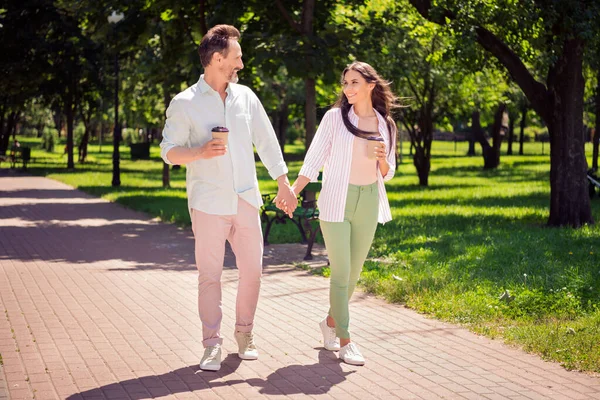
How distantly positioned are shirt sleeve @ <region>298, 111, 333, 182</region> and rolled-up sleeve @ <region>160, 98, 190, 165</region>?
2.90ft

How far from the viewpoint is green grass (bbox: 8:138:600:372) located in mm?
7660

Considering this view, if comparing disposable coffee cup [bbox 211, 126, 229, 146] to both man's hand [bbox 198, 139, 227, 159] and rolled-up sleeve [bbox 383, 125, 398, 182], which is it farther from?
rolled-up sleeve [bbox 383, 125, 398, 182]

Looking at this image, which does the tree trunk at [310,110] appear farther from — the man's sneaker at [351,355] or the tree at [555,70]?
the man's sneaker at [351,355]

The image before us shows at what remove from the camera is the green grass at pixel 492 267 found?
7.66 m

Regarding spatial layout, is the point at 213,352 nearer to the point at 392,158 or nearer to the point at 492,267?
the point at 392,158

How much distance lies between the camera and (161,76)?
2011 centimetres

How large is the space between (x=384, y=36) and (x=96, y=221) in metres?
6.04

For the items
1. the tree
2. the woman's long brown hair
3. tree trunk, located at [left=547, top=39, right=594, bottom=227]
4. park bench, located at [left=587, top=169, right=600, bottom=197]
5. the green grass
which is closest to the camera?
the woman's long brown hair

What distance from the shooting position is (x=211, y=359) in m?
6.21

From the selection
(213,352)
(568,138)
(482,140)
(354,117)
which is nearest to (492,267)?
(354,117)

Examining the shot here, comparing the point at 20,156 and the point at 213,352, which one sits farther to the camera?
the point at 20,156

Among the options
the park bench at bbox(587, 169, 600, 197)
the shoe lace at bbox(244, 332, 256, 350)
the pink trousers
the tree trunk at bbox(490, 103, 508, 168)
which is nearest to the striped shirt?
the pink trousers

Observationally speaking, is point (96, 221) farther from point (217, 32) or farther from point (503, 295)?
point (217, 32)

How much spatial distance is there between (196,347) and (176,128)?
171 cm
